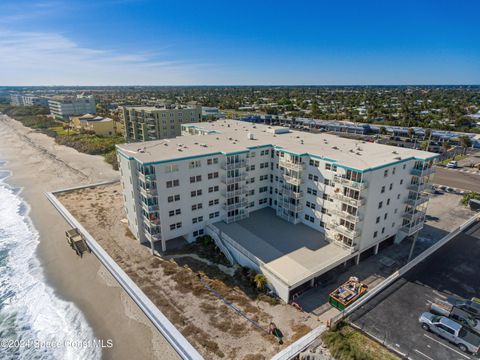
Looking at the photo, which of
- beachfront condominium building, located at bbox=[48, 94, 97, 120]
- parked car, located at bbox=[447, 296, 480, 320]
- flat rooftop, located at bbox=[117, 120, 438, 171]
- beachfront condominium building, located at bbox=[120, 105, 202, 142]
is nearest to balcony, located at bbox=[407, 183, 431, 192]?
flat rooftop, located at bbox=[117, 120, 438, 171]

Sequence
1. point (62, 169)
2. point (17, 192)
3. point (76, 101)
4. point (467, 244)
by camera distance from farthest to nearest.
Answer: point (76, 101) < point (62, 169) < point (17, 192) < point (467, 244)

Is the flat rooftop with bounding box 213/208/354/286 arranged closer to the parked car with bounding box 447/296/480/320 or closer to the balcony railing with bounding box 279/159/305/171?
the balcony railing with bounding box 279/159/305/171

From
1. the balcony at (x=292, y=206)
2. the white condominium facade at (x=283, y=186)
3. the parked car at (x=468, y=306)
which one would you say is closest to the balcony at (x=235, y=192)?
the white condominium facade at (x=283, y=186)

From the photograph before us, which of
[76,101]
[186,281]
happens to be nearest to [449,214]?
[186,281]

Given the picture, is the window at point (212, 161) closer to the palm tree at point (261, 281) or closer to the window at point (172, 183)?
the window at point (172, 183)

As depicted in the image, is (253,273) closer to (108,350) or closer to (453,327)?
(108,350)

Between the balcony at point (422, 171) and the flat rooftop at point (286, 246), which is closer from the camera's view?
the flat rooftop at point (286, 246)

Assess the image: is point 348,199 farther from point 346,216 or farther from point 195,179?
point 195,179
